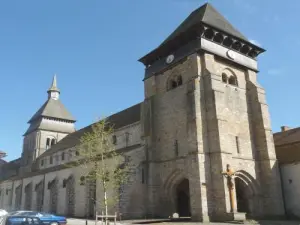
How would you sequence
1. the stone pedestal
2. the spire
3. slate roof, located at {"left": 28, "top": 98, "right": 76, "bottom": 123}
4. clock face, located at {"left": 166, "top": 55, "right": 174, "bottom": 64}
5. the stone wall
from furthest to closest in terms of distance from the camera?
the spire
slate roof, located at {"left": 28, "top": 98, "right": 76, "bottom": 123}
clock face, located at {"left": 166, "top": 55, "right": 174, "bottom": 64}
the stone wall
the stone pedestal

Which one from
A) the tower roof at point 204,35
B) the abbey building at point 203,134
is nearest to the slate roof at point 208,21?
the tower roof at point 204,35

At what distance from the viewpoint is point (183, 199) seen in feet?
91.4

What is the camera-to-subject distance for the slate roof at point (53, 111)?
55.9 m

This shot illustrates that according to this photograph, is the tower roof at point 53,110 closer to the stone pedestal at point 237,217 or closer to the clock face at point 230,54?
the clock face at point 230,54

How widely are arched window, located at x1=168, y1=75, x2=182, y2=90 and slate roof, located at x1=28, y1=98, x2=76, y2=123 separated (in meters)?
33.0

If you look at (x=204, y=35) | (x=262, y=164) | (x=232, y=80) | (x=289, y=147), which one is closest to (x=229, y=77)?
(x=232, y=80)

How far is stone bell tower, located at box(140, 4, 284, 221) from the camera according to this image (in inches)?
913

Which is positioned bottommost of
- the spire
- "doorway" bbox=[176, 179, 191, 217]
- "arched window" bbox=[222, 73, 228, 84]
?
"doorway" bbox=[176, 179, 191, 217]

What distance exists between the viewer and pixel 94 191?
31.8 m

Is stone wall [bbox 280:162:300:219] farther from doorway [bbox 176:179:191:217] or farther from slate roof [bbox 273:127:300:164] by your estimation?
doorway [bbox 176:179:191:217]

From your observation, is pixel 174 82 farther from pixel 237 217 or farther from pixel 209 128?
pixel 237 217

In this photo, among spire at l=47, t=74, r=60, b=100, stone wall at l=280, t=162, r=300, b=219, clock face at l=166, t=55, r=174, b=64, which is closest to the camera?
stone wall at l=280, t=162, r=300, b=219

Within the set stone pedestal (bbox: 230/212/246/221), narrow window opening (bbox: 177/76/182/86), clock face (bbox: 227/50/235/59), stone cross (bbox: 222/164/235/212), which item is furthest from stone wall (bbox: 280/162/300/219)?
narrow window opening (bbox: 177/76/182/86)

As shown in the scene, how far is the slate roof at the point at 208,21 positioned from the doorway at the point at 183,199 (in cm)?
1338
